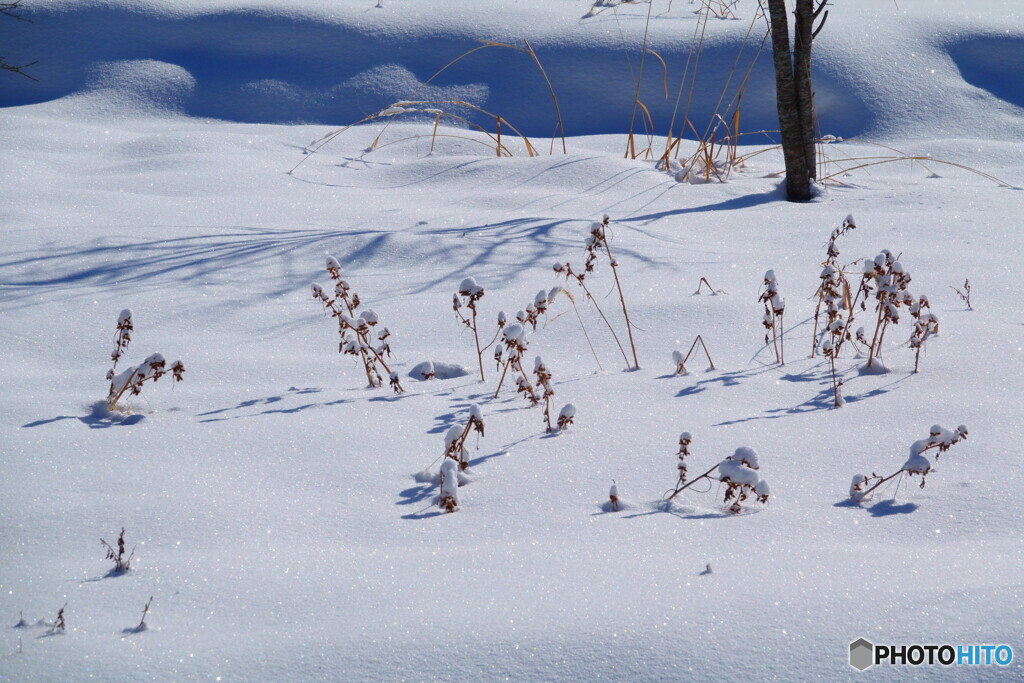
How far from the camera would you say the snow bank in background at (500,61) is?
6801 millimetres

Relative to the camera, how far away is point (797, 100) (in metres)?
4.53

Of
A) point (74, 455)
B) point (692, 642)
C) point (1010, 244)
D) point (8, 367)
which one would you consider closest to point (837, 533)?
point (692, 642)

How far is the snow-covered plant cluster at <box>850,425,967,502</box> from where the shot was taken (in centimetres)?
164

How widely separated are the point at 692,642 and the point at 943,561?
0.48m

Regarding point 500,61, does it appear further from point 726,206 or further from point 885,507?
point 885,507

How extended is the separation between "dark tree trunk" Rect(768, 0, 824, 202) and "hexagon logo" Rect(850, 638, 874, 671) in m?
3.66

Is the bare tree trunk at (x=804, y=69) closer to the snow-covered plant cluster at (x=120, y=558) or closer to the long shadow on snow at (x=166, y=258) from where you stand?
the long shadow on snow at (x=166, y=258)

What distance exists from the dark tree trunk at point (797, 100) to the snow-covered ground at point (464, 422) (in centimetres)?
16

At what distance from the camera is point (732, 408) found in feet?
7.14

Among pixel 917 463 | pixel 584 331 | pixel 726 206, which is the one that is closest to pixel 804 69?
pixel 726 206

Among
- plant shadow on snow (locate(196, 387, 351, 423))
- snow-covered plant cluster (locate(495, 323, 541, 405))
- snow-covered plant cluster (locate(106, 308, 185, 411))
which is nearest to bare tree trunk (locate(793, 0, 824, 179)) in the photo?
snow-covered plant cluster (locate(495, 323, 541, 405))

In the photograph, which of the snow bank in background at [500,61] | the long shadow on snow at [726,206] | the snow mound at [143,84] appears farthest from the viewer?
the snow mound at [143,84]

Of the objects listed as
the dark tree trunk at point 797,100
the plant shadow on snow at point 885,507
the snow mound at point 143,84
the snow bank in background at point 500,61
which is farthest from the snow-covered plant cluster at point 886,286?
the snow mound at point 143,84

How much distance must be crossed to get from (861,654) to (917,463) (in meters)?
0.56
